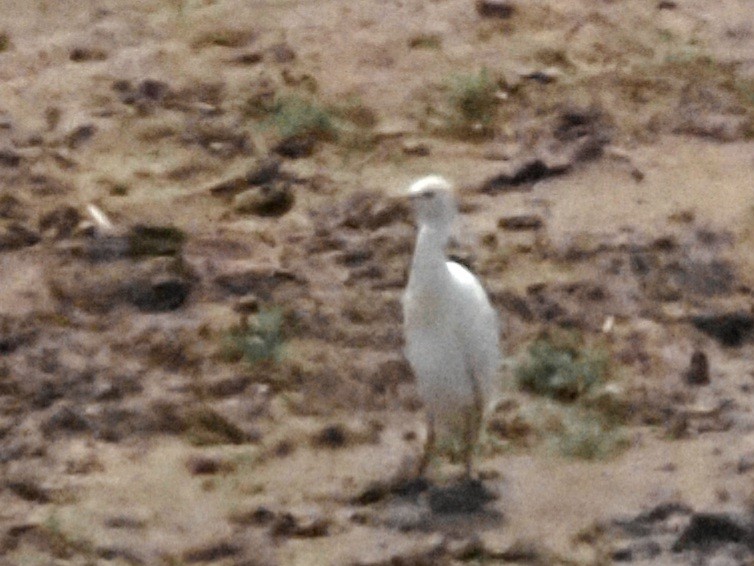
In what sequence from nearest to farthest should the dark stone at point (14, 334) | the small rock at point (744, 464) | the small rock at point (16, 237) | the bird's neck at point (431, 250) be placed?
the bird's neck at point (431, 250)
the small rock at point (744, 464)
the dark stone at point (14, 334)
the small rock at point (16, 237)

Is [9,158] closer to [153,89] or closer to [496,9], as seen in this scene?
[153,89]

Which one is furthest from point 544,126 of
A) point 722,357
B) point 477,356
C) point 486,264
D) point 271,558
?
point 271,558

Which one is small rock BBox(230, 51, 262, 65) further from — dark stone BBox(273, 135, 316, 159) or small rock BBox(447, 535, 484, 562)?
small rock BBox(447, 535, 484, 562)

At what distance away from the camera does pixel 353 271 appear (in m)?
9.92

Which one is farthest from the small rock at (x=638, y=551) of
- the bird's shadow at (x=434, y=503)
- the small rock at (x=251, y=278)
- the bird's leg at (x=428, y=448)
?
the small rock at (x=251, y=278)

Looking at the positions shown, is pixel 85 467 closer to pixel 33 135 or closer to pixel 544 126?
pixel 33 135

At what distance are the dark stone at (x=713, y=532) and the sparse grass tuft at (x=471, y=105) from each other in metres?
3.41

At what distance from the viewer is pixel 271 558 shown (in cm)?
800

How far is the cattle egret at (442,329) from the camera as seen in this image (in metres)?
8.31

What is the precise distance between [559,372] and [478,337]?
854mm

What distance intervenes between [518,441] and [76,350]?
1956mm

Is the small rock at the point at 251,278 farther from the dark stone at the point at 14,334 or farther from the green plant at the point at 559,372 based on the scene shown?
the green plant at the point at 559,372

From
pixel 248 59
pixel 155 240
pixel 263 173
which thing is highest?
pixel 248 59

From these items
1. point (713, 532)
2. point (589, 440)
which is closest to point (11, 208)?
point (589, 440)
